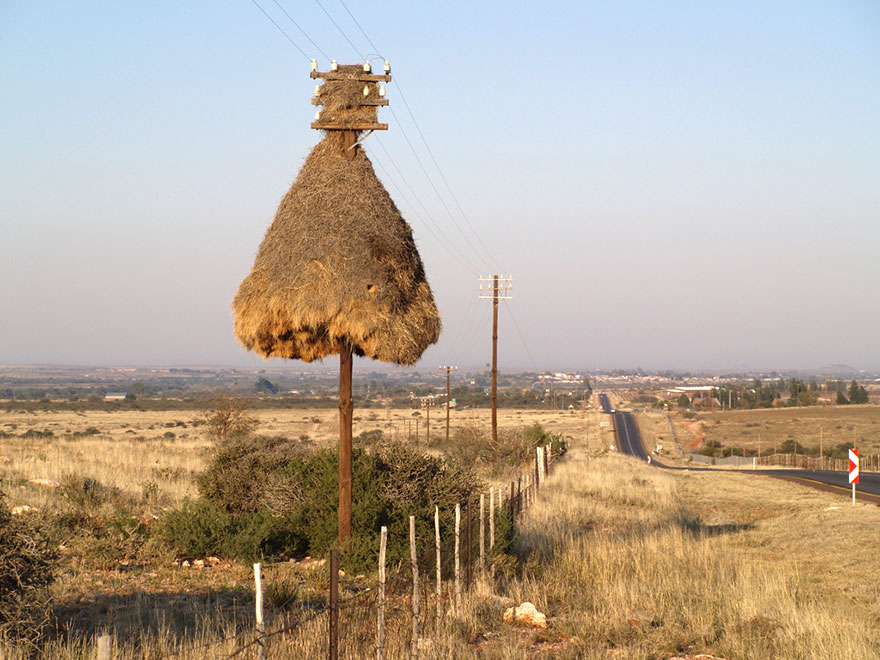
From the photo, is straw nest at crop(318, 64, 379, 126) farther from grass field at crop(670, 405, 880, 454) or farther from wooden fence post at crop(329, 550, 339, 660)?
grass field at crop(670, 405, 880, 454)

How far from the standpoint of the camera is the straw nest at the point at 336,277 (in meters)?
9.44

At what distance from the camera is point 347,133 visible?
408 inches

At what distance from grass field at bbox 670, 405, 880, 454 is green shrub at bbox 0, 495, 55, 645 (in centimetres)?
6242

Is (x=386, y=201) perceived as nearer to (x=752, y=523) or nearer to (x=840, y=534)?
(x=840, y=534)

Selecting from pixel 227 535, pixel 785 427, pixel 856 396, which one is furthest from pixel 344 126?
pixel 856 396

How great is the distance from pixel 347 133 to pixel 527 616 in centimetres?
659

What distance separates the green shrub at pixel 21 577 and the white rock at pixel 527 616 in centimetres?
524

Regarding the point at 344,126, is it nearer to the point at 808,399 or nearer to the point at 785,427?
the point at 785,427

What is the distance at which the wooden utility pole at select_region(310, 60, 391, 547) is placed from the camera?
32.8ft

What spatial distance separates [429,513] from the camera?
1212cm

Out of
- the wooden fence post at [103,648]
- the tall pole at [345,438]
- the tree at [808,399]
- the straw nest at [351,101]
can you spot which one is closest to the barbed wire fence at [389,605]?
the wooden fence post at [103,648]

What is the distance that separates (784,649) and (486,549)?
4654 millimetres

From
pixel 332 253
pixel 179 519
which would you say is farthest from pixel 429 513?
pixel 332 253

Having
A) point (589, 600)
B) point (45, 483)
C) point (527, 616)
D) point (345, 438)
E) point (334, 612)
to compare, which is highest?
point (345, 438)
